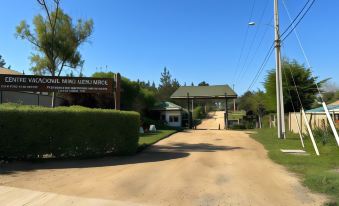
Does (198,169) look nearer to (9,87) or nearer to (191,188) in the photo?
(191,188)

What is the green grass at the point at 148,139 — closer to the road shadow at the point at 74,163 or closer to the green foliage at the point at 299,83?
the road shadow at the point at 74,163

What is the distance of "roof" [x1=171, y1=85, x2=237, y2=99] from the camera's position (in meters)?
54.5

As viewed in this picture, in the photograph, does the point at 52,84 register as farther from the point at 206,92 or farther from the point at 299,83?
the point at 206,92

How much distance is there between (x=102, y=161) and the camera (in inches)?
596

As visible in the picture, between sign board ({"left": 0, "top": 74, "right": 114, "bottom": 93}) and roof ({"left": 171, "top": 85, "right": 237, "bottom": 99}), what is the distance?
36019 millimetres

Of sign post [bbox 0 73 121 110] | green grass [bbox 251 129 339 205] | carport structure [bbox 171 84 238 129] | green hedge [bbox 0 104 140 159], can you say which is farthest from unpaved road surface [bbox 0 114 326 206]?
carport structure [bbox 171 84 238 129]

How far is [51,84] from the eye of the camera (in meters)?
19.0

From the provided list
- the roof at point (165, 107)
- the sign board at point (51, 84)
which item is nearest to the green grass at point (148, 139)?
the sign board at point (51, 84)

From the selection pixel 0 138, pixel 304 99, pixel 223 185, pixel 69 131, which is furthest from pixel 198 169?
pixel 304 99

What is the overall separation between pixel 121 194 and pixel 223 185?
280cm

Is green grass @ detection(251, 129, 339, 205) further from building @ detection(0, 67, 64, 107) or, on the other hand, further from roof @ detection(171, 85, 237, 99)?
roof @ detection(171, 85, 237, 99)

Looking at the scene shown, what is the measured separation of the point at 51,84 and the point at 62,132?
478cm

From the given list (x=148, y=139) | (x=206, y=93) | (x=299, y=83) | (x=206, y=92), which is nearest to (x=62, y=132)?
(x=148, y=139)

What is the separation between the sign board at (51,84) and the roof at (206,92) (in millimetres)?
36019
